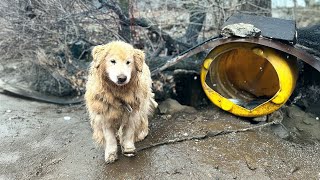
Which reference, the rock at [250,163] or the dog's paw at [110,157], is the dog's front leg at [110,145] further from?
the rock at [250,163]

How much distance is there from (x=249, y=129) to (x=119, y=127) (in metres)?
1.70

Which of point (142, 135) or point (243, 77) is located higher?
point (243, 77)

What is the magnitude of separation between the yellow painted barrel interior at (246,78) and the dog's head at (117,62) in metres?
1.64

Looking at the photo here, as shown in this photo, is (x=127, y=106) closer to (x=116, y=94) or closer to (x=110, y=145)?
(x=116, y=94)

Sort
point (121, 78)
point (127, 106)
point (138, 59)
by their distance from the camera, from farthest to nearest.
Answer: point (127, 106) < point (138, 59) < point (121, 78)

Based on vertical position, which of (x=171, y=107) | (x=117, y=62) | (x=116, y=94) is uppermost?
(x=117, y=62)

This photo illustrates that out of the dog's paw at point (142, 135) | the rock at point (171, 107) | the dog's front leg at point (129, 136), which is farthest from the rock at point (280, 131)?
the dog's front leg at point (129, 136)

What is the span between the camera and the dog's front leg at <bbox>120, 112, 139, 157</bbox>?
14.9 ft

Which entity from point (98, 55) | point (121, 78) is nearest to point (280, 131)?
point (121, 78)

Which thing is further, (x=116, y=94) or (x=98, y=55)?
(x=116, y=94)

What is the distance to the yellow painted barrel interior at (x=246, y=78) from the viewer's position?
16.4 feet

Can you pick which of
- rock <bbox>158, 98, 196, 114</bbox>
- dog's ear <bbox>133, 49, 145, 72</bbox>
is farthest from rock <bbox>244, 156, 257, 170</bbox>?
rock <bbox>158, 98, 196, 114</bbox>

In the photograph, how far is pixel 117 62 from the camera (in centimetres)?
402

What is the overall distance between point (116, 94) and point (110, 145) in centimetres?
61
